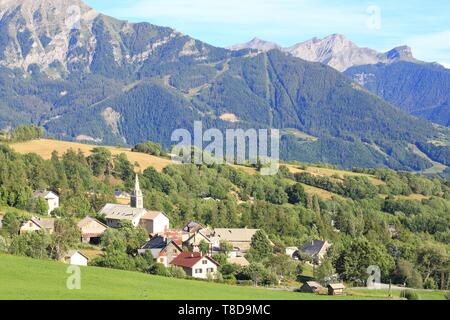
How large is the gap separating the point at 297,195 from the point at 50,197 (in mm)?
49484

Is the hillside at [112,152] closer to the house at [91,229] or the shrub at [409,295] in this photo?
the house at [91,229]

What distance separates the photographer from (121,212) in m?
89.9

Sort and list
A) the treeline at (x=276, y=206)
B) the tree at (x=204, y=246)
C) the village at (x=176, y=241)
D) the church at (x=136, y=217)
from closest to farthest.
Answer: the village at (x=176, y=241), the treeline at (x=276, y=206), the tree at (x=204, y=246), the church at (x=136, y=217)

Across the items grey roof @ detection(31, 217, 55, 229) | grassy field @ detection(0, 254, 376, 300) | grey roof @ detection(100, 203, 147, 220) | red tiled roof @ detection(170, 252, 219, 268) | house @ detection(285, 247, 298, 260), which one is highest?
grassy field @ detection(0, 254, 376, 300)

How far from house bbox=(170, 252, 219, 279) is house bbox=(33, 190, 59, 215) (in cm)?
3023

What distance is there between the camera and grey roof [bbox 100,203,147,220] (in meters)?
88.5

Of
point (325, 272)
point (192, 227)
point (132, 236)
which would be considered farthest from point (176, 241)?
point (325, 272)

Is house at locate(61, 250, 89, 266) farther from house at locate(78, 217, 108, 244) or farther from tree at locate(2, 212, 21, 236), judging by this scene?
house at locate(78, 217, 108, 244)

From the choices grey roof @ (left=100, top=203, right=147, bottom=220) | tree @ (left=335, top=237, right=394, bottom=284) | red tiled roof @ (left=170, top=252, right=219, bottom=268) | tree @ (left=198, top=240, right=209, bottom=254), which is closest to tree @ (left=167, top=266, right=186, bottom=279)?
red tiled roof @ (left=170, top=252, right=219, bottom=268)

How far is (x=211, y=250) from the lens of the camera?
257ft

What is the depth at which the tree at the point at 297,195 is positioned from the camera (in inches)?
4936

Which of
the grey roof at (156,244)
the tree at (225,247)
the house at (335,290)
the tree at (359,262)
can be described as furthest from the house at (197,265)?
the tree at (359,262)

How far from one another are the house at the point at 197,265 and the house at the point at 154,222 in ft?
73.0
